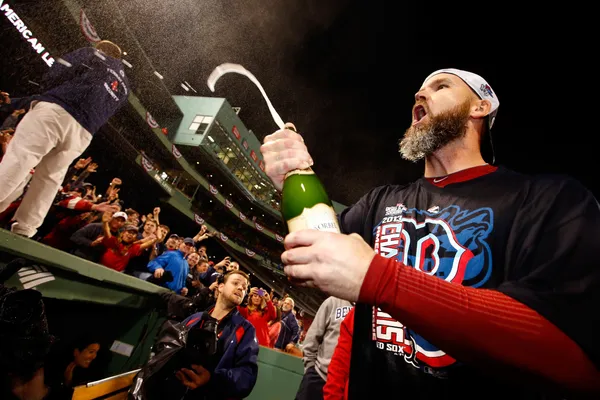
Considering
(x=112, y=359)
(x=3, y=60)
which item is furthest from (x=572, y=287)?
(x=3, y=60)

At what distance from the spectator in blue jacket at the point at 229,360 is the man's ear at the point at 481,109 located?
10.9ft

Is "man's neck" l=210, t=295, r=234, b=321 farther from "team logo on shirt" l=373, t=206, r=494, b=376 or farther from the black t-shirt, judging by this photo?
"team logo on shirt" l=373, t=206, r=494, b=376

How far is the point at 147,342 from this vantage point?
16.6 feet

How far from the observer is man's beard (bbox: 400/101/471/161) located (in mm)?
1683

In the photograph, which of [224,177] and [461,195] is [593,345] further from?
[224,177]

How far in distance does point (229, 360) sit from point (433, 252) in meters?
3.36

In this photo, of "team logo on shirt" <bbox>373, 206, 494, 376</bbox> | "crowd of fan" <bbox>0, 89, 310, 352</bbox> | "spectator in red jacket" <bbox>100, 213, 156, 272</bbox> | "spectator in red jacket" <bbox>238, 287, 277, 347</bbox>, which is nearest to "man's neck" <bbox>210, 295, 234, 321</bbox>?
"crowd of fan" <bbox>0, 89, 310, 352</bbox>

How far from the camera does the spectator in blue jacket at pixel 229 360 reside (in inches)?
114

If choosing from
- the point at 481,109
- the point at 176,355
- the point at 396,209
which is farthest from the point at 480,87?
the point at 176,355

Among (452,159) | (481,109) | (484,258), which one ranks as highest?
(481,109)

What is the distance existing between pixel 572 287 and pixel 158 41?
27898 millimetres

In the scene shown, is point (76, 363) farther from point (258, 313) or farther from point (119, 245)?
point (258, 313)

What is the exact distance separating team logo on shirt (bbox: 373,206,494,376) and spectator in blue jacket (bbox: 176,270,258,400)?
99.2 inches

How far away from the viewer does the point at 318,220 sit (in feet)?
2.80
